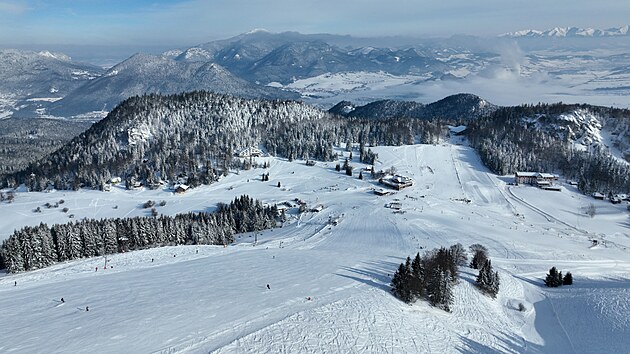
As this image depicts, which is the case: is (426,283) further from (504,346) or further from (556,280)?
(556,280)

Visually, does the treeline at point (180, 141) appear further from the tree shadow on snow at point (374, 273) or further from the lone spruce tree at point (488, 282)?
the lone spruce tree at point (488, 282)

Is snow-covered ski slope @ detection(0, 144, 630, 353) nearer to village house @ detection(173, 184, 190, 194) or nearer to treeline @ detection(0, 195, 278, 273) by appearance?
treeline @ detection(0, 195, 278, 273)

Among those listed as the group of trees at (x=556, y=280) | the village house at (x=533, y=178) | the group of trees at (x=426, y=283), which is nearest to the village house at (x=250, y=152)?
the village house at (x=533, y=178)

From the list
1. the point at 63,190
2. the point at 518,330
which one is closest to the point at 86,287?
the point at 518,330

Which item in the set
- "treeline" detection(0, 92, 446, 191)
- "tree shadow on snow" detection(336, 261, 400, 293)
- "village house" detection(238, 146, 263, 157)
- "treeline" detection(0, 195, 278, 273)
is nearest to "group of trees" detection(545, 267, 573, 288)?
"tree shadow on snow" detection(336, 261, 400, 293)

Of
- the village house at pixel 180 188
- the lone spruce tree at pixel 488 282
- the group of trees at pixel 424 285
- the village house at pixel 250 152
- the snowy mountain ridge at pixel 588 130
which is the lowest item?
the village house at pixel 180 188

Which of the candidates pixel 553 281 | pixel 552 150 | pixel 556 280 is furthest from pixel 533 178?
pixel 553 281
